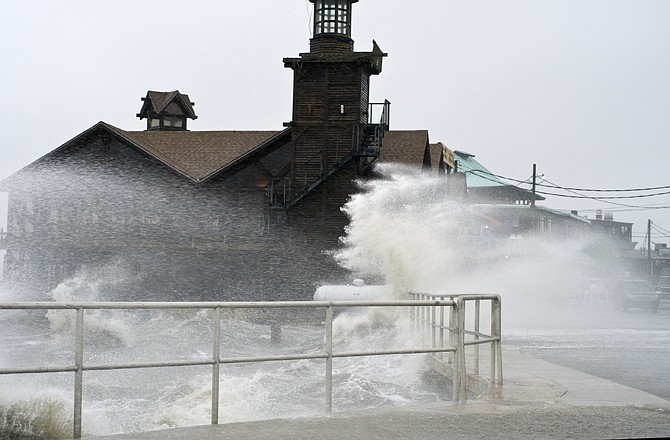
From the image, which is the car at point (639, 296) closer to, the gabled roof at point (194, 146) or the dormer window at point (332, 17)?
the gabled roof at point (194, 146)

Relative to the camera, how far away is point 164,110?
5950 cm

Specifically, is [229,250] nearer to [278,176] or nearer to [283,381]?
[278,176]

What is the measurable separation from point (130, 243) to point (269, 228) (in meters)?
6.90

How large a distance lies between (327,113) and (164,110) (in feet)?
79.6

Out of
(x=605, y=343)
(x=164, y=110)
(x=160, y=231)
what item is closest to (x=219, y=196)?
(x=160, y=231)

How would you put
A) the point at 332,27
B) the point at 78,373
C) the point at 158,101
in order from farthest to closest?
1. the point at 158,101
2. the point at 332,27
3. the point at 78,373

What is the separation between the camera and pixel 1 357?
27.5 m

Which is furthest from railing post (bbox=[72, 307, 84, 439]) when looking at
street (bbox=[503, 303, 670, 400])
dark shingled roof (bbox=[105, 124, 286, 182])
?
dark shingled roof (bbox=[105, 124, 286, 182])

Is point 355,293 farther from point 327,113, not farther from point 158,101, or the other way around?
point 158,101

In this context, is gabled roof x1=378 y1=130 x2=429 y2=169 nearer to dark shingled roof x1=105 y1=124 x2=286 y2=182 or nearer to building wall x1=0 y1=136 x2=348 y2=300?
building wall x1=0 y1=136 x2=348 y2=300

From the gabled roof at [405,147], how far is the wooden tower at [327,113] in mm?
2722

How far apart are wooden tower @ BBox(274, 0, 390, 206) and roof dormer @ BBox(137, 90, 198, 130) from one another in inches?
894

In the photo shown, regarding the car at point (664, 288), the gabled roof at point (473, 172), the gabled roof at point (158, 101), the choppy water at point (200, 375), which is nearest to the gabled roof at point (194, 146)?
the choppy water at point (200, 375)

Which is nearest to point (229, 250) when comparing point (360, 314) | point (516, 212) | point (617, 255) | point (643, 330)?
point (360, 314)
